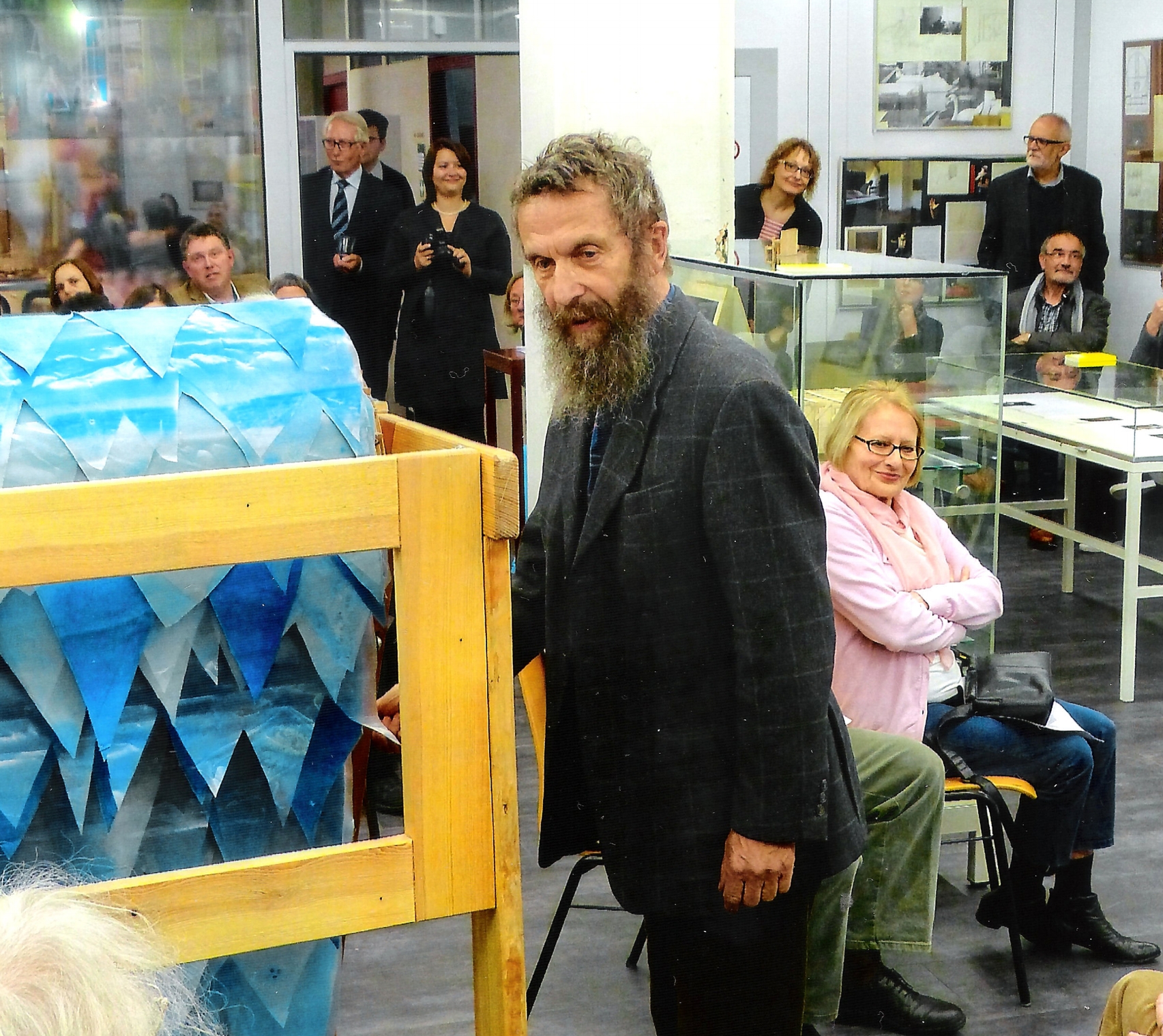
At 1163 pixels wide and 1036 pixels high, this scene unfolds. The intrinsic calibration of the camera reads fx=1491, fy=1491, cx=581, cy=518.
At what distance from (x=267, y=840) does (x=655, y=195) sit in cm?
91

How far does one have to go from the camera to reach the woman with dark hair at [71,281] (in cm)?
523

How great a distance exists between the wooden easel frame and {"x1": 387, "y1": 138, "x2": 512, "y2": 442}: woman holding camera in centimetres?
488

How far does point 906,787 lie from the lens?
258 cm

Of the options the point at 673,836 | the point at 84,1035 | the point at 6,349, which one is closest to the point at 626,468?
the point at 673,836

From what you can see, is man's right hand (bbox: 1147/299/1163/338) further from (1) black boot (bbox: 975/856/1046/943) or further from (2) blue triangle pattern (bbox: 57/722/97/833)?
(2) blue triangle pattern (bbox: 57/722/97/833)

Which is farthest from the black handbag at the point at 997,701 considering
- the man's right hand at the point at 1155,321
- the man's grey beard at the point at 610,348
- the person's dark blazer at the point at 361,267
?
the person's dark blazer at the point at 361,267

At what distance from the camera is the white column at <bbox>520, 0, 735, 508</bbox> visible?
4020 millimetres

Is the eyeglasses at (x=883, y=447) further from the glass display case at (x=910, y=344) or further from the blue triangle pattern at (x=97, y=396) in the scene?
the blue triangle pattern at (x=97, y=396)

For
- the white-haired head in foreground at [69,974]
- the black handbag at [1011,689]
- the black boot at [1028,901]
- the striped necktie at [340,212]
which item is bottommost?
the black boot at [1028,901]

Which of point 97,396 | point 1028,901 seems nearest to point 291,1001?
point 97,396

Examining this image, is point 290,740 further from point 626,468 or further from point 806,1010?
point 806,1010

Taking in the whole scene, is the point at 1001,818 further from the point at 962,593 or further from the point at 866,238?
the point at 866,238

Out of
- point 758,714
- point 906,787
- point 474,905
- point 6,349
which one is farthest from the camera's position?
point 906,787

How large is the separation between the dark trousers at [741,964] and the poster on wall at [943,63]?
6.45 meters
